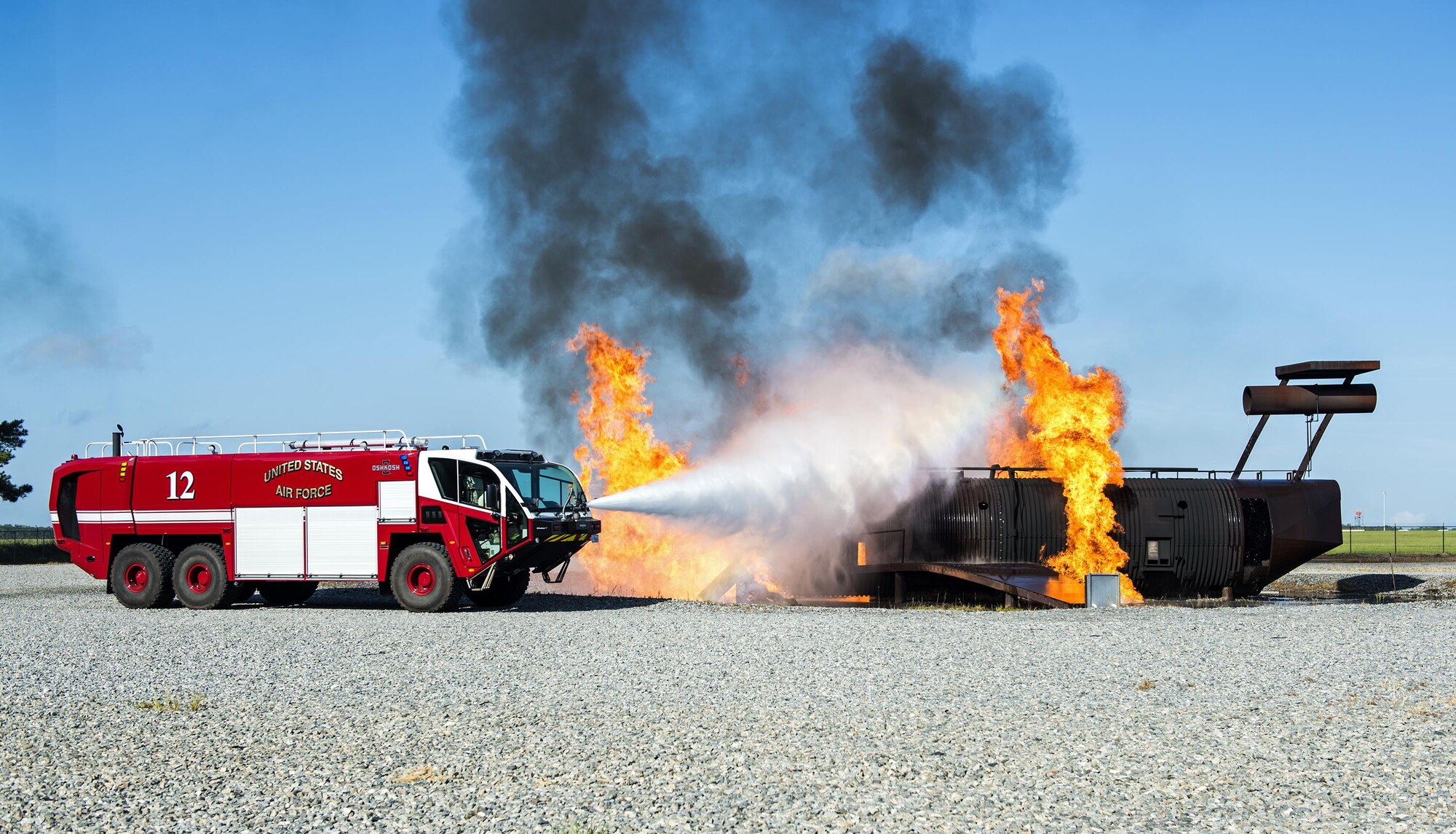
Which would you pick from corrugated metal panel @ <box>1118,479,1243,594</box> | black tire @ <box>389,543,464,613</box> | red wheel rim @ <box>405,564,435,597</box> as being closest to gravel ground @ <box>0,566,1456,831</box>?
black tire @ <box>389,543,464,613</box>

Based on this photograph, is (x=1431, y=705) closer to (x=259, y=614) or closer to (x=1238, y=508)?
(x=1238, y=508)

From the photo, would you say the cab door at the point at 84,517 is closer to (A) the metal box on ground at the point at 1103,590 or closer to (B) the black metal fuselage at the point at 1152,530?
(B) the black metal fuselage at the point at 1152,530

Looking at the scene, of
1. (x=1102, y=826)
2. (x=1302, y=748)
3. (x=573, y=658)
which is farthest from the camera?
(x=573, y=658)

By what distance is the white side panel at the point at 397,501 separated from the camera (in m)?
22.8

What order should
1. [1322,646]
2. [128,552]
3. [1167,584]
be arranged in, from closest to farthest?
[1322,646]
[128,552]
[1167,584]

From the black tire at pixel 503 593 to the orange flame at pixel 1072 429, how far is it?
11855 mm

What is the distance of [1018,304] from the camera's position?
29.2 meters

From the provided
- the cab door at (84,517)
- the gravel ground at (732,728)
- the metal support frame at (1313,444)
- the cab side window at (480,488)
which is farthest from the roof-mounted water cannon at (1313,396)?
the cab door at (84,517)

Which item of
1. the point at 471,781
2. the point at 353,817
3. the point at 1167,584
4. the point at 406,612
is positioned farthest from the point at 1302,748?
the point at 1167,584

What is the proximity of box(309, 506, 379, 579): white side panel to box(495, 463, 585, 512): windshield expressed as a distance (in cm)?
292

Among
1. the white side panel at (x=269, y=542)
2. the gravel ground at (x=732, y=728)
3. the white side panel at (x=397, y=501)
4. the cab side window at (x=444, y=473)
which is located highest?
the cab side window at (x=444, y=473)

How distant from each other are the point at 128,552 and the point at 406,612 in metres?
6.74

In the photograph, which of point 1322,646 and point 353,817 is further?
point 1322,646

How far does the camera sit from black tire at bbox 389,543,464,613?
22.5m
